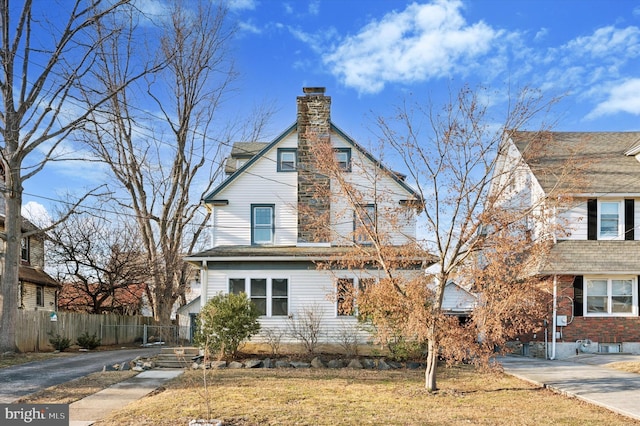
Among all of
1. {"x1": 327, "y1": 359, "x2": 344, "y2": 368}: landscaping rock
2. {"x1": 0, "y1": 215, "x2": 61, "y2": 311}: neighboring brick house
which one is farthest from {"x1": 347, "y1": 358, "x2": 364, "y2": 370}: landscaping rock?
{"x1": 0, "y1": 215, "x2": 61, "y2": 311}: neighboring brick house

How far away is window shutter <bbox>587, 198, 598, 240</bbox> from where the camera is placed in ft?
66.3

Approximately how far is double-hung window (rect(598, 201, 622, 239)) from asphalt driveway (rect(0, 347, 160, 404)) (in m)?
18.0

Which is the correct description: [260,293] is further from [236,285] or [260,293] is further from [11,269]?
[11,269]

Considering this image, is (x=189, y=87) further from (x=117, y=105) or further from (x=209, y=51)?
(x=117, y=105)

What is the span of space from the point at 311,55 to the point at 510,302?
9.92 meters

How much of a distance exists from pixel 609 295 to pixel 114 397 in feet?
55.1

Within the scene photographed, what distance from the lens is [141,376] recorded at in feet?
47.6

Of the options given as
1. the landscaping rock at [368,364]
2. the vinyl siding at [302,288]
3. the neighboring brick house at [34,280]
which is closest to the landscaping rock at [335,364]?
the landscaping rock at [368,364]

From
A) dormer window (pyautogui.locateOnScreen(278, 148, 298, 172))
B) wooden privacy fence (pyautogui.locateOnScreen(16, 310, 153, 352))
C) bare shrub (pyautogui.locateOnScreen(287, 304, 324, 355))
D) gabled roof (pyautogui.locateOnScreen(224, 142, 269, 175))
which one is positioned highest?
gabled roof (pyautogui.locateOnScreen(224, 142, 269, 175))

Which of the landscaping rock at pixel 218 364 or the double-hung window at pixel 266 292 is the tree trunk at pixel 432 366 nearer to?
the landscaping rock at pixel 218 364

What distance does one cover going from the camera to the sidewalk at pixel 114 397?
959 cm

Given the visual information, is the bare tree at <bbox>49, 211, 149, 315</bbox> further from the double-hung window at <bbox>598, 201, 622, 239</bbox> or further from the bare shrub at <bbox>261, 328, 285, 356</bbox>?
the double-hung window at <bbox>598, 201, 622, 239</bbox>

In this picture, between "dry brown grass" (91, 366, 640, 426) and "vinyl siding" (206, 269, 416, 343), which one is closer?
"dry brown grass" (91, 366, 640, 426)

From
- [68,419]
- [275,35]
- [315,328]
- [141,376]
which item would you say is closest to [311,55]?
[275,35]
